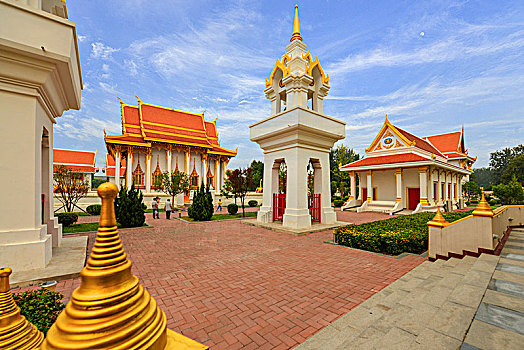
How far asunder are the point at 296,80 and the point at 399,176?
14.3 metres

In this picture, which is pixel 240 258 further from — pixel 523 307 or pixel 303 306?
pixel 523 307

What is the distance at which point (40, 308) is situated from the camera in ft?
9.75

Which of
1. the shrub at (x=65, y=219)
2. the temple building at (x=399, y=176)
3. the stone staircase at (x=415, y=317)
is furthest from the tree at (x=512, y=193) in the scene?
the shrub at (x=65, y=219)

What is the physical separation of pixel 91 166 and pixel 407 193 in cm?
4016

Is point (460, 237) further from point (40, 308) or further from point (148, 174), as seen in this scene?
point (148, 174)

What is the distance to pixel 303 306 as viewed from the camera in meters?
4.04

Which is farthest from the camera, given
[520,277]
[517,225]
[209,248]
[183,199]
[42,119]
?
[183,199]

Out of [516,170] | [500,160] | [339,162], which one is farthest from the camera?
[500,160]

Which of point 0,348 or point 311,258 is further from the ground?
point 0,348

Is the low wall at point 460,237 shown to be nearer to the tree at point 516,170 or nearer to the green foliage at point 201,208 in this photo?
the green foliage at point 201,208

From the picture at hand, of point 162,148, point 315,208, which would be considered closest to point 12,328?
point 315,208

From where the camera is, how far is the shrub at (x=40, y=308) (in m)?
2.73

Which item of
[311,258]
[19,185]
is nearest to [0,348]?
[19,185]

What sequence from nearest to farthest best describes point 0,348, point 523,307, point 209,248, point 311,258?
point 0,348 → point 523,307 → point 311,258 → point 209,248
